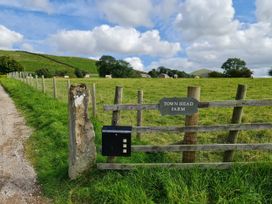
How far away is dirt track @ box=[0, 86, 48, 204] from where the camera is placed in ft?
18.8

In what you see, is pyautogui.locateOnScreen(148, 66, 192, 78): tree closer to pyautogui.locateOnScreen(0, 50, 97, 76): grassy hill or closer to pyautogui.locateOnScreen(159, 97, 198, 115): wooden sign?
pyautogui.locateOnScreen(0, 50, 97, 76): grassy hill

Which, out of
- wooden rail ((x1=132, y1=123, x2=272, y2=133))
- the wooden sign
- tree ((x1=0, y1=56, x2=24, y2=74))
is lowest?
tree ((x1=0, y1=56, x2=24, y2=74))

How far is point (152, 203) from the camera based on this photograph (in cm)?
500

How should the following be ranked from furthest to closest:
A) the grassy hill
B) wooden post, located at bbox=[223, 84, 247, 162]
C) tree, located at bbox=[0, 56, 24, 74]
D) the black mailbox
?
the grassy hill < tree, located at bbox=[0, 56, 24, 74] < wooden post, located at bbox=[223, 84, 247, 162] < the black mailbox

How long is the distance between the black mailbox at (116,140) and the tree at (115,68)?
11004 centimetres

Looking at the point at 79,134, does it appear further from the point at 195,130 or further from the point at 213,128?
the point at 213,128

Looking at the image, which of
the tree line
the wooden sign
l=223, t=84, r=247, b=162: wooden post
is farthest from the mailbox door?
the tree line

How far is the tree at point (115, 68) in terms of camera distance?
11769 centimetres

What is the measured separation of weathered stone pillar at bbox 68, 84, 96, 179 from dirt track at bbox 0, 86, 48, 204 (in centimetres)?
89

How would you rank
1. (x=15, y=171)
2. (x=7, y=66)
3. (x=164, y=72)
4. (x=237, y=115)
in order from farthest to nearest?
(x=164, y=72) < (x=7, y=66) < (x=15, y=171) < (x=237, y=115)

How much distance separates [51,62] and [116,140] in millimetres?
157615

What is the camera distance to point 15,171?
6.94 meters

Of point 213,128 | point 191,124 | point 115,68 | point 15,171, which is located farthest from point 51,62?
point 213,128

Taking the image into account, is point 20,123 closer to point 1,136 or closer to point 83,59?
point 1,136
